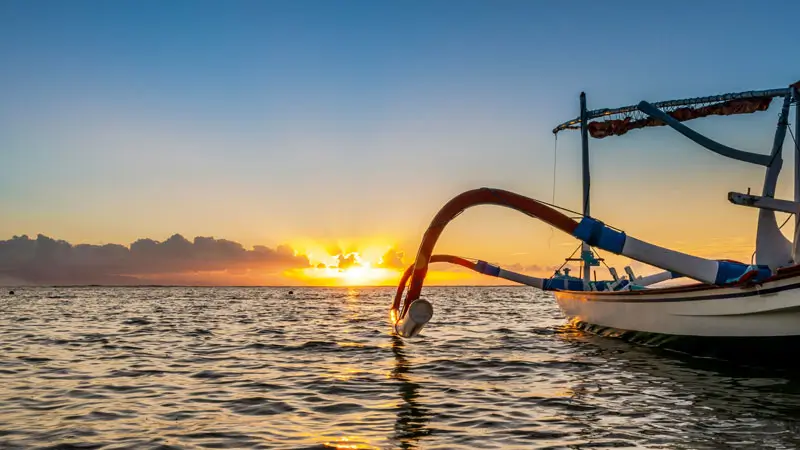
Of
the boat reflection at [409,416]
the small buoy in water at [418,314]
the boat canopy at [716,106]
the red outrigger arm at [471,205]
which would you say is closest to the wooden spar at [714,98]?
the boat canopy at [716,106]

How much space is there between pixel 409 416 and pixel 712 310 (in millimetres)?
9369

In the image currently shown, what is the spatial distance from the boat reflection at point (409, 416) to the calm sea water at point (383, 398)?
3 cm

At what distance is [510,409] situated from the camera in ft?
34.8

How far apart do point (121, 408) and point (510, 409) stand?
660 cm

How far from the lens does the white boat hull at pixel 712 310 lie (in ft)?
44.1

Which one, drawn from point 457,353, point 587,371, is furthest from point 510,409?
point 457,353

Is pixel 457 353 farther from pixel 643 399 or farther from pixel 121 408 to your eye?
pixel 121 408

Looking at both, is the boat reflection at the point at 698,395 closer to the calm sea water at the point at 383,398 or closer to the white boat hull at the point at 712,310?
the calm sea water at the point at 383,398

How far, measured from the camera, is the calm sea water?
343 inches

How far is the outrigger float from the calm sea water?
1.05 meters

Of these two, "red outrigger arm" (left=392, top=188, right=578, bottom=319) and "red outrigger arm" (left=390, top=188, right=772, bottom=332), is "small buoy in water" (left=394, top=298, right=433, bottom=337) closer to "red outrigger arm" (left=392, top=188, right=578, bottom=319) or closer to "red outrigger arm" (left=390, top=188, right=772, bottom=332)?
"red outrigger arm" (left=392, top=188, right=578, bottom=319)

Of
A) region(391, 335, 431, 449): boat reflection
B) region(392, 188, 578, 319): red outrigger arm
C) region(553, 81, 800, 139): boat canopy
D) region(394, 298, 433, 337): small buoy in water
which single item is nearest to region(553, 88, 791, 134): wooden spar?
region(553, 81, 800, 139): boat canopy

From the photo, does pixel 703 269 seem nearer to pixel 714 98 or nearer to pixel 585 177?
pixel 714 98

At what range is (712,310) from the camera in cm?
1552
